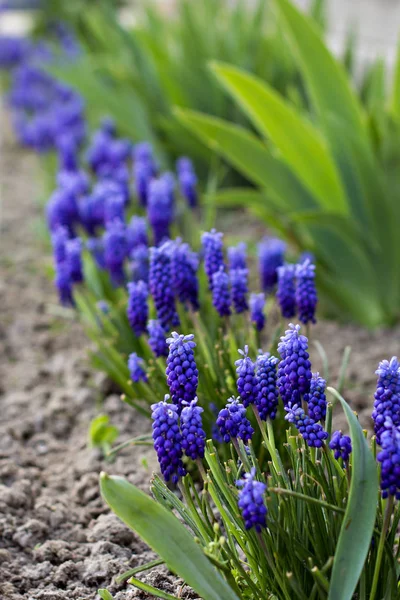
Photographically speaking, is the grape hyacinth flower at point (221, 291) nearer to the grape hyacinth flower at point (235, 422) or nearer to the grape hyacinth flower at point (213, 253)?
the grape hyacinth flower at point (213, 253)

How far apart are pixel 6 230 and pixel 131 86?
3.48 ft

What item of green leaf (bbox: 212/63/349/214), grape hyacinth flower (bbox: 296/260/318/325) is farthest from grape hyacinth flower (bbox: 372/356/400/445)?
green leaf (bbox: 212/63/349/214)

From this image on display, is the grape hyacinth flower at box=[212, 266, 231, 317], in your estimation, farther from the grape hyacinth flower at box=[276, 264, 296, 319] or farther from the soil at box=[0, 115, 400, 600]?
the soil at box=[0, 115, 400, 600]

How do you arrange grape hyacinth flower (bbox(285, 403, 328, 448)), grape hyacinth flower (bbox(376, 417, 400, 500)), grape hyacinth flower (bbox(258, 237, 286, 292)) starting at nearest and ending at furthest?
grape hyacinth flower (bbox(376, 417, 400, 500)) < grape hyacinth flower (bbox(285, 403, 328, 448)) < grape hyacinth flower (bbox(258, 237, 286, 292))

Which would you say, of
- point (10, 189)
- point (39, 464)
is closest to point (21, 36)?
point (10, 189)

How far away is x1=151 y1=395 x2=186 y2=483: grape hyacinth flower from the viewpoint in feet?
4.30

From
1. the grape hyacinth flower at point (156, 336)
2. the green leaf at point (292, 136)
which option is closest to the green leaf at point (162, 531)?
the grape hyacinth flower at point (156, 336)

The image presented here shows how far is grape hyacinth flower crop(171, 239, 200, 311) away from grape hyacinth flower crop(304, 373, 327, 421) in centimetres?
61

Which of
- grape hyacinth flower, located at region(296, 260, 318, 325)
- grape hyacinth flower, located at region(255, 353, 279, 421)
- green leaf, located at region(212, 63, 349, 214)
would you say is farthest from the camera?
green leaf, located at region(212, 63, 349, 214)

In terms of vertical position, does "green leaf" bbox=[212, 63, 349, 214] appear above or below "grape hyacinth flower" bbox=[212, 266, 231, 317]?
above

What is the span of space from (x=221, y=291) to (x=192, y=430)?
0.58 m

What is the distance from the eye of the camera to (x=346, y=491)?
4.51 ft

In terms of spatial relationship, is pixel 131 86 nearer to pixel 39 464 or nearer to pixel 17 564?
pixel 39 464

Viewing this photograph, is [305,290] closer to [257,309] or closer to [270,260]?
[257,309]
